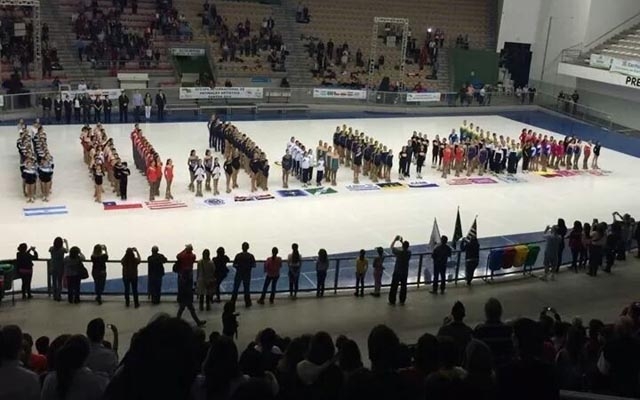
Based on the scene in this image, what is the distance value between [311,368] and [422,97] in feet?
110

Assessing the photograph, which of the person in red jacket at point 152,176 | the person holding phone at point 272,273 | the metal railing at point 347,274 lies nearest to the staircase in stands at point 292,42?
the person in red jacket at point 152,176

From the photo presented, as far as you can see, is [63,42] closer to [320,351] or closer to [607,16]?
[607,16]

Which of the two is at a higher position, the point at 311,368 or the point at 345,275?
the point at 311,368

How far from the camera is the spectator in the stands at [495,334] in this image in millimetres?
7078

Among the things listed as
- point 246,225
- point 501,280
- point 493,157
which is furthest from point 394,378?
point 493,157

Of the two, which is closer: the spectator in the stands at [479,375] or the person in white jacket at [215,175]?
the spectator in the stands at [479,375]

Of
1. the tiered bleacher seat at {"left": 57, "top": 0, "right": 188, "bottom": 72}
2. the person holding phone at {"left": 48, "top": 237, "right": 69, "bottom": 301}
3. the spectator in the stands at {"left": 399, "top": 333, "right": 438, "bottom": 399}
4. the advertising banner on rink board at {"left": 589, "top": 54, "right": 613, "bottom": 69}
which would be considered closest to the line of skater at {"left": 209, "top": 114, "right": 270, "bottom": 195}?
the person holding phone at {"left": 48, "top": 237, "right": 69, "bottom": 301}

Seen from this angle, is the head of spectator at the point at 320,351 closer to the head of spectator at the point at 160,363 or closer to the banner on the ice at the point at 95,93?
the head of spectator at the point at 160,363

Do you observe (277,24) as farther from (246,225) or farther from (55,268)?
(55,268)

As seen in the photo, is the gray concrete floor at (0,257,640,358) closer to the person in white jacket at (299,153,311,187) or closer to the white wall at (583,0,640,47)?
the person in white jacket at (299,153,311,187)

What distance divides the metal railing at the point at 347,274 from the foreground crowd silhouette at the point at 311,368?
7184 millimetres

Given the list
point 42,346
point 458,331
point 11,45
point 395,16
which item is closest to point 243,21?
point 395,16

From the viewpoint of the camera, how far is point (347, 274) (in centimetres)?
1527

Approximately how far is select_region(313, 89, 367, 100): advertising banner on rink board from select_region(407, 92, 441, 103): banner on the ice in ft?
7.56
